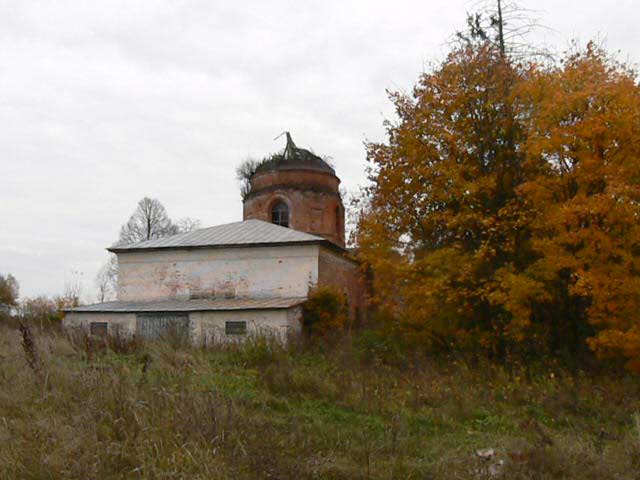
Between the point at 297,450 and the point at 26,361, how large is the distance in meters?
4.20

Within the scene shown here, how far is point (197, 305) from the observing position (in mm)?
20109

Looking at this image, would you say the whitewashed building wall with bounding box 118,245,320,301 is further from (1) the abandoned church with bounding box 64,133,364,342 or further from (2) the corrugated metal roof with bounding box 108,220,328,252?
(2) the corrugated metal roof with bounding box 108,220,328,252

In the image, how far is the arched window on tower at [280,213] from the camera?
2911cm

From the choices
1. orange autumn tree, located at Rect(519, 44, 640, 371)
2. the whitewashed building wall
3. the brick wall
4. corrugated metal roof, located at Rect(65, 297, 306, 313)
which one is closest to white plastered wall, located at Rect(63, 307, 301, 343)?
corrugated metal roof, located at Rect(65, 297, 306, 313)

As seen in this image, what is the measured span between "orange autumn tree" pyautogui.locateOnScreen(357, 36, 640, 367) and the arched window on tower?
13.4 m

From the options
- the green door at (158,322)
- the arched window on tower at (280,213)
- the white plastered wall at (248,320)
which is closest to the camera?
the white plastered wall at (248,320)

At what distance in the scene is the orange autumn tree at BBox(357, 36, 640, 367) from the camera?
38.7 ft

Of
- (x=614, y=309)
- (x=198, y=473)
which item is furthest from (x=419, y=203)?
(x=198, y=473)

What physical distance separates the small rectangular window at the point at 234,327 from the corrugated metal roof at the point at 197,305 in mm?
482

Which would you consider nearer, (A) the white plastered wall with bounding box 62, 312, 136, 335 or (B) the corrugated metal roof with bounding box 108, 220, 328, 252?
(A) the white plastered wall with bounding box 62, 312, 136, 335

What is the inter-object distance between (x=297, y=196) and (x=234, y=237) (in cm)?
722

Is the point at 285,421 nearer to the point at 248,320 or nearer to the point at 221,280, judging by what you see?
the point at 248,320

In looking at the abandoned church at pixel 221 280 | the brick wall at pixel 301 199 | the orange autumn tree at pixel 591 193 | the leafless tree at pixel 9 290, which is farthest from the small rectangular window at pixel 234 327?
the leafless tree at pixel 9 290

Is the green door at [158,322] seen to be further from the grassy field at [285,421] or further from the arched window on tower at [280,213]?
the arched window on tower at [280,213]
